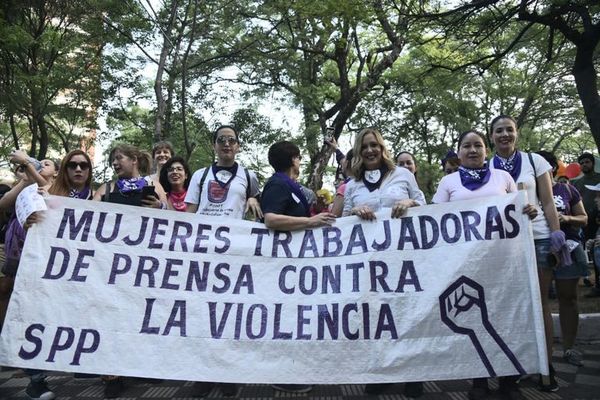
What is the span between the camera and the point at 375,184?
3648 mm

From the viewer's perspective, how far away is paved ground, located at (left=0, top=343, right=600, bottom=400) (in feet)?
11.2

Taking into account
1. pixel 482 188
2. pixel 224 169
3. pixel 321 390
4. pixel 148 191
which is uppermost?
pixel 224 169

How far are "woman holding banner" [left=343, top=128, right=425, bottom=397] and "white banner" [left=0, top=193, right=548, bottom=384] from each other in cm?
11

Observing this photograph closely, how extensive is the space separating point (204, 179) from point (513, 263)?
7.89ft

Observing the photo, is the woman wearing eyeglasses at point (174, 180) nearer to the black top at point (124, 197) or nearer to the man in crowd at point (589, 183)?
the black top at point (124, 197)

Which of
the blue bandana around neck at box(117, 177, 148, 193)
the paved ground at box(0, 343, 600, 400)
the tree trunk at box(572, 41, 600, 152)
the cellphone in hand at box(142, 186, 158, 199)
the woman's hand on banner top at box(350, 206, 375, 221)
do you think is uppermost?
the tree trunk at box(572, 41, 600, 152)

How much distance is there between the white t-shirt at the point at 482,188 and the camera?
3.44 m

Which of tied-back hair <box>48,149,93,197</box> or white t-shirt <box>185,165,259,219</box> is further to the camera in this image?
white t-shirt <box>185,165,259,219</box>

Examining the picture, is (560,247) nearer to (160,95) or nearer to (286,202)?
(286,202)

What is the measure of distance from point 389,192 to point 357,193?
0.80 feet

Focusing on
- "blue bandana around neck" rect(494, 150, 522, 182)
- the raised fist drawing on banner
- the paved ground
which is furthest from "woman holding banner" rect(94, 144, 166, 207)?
"blue bandana around neck" rect(494, 150, 522, 182)

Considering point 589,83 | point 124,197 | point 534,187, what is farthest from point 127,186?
point 589,83

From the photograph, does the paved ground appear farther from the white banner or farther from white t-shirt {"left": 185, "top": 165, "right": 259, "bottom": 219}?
white t-shirt {"left": 185, "top": 165, "right": 259, "bottom": 219}

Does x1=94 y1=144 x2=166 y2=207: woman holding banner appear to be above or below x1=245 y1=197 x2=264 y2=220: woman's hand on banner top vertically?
above
